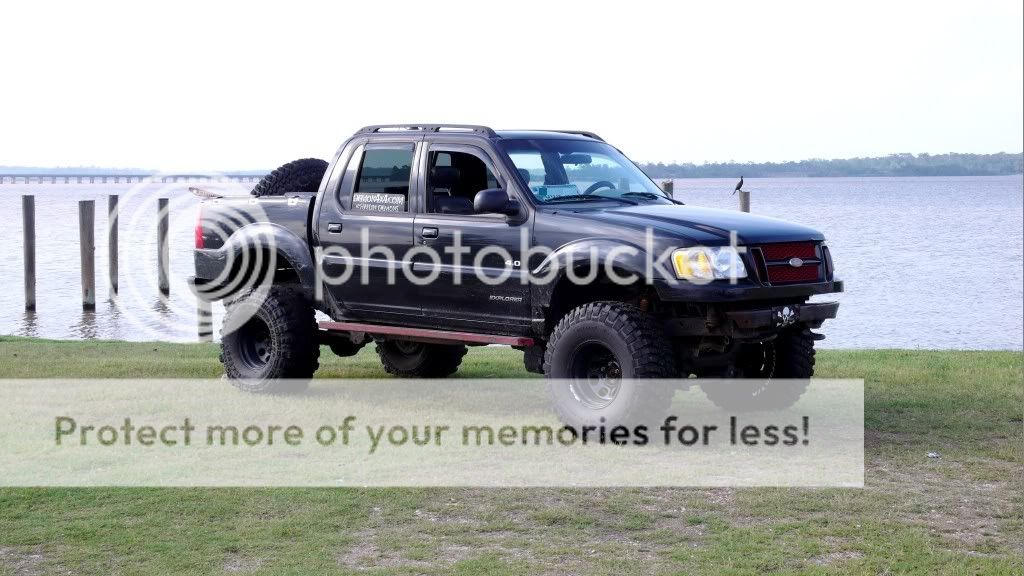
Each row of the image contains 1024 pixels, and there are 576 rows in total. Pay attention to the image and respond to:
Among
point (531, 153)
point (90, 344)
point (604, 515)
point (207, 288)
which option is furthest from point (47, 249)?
point (604, 515)

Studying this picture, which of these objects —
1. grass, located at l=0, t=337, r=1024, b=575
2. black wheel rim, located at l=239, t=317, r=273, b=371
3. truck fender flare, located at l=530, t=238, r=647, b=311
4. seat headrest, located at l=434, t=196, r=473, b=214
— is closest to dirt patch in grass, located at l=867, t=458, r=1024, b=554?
grass, located at l=0, t=337, r=1024, b=575

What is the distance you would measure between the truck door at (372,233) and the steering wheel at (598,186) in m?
1.38

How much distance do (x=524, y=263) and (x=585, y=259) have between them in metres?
0.61

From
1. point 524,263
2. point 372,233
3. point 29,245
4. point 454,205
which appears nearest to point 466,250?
point 454,205

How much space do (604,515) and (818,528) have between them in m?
1.13

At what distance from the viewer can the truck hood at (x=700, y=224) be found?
9289 millimetres

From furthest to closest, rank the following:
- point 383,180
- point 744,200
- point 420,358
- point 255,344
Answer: point 744,200 → point 420,358 → point 255,344 → point 383,180

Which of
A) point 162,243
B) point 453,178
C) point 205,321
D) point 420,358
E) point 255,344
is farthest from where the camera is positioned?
point 162,243

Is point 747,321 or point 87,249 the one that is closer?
point 747,321

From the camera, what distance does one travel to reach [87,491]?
788cm

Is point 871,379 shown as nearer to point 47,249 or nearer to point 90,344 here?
point 90,344

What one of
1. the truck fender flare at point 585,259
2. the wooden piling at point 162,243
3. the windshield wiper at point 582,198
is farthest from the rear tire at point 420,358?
the wooden piling at point 162,243

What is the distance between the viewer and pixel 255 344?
11.9 meters

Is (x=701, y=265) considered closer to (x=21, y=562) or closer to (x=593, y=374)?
(x=593, y=374)
